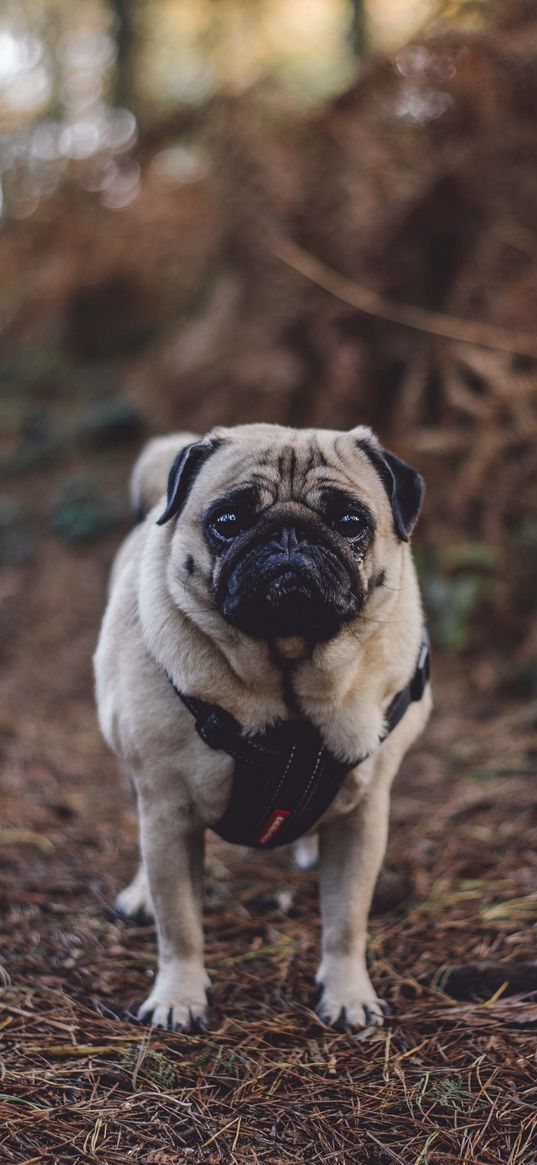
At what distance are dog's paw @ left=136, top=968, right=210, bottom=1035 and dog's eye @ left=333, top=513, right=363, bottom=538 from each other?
155cm

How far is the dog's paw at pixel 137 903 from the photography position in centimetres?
364

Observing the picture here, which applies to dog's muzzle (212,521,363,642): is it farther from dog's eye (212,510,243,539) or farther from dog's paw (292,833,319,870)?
dog's paw (292,833,319,870)

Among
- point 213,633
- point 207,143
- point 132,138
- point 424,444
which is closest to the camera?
point 213,633

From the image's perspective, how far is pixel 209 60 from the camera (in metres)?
12.9

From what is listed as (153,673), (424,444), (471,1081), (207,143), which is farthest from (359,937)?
(207,143)

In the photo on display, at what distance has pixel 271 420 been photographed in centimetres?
791

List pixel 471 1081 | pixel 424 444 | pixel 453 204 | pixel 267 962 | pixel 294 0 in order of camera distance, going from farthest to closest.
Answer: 1. pixel 294 0
2. pixel 453 204
3. pixel 424 444
4. pixel 267 962
5. pixel 471 1081

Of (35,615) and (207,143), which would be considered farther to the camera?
(207,143)

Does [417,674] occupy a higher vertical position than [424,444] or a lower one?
higher

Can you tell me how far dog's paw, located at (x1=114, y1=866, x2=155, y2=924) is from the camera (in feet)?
12.0

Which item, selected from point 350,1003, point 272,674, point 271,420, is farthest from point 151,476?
point 271,420

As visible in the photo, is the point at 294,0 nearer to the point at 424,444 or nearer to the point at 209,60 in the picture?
the point at 209,60

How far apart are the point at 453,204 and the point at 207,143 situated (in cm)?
262

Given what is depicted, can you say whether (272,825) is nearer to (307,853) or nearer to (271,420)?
(307,853)
